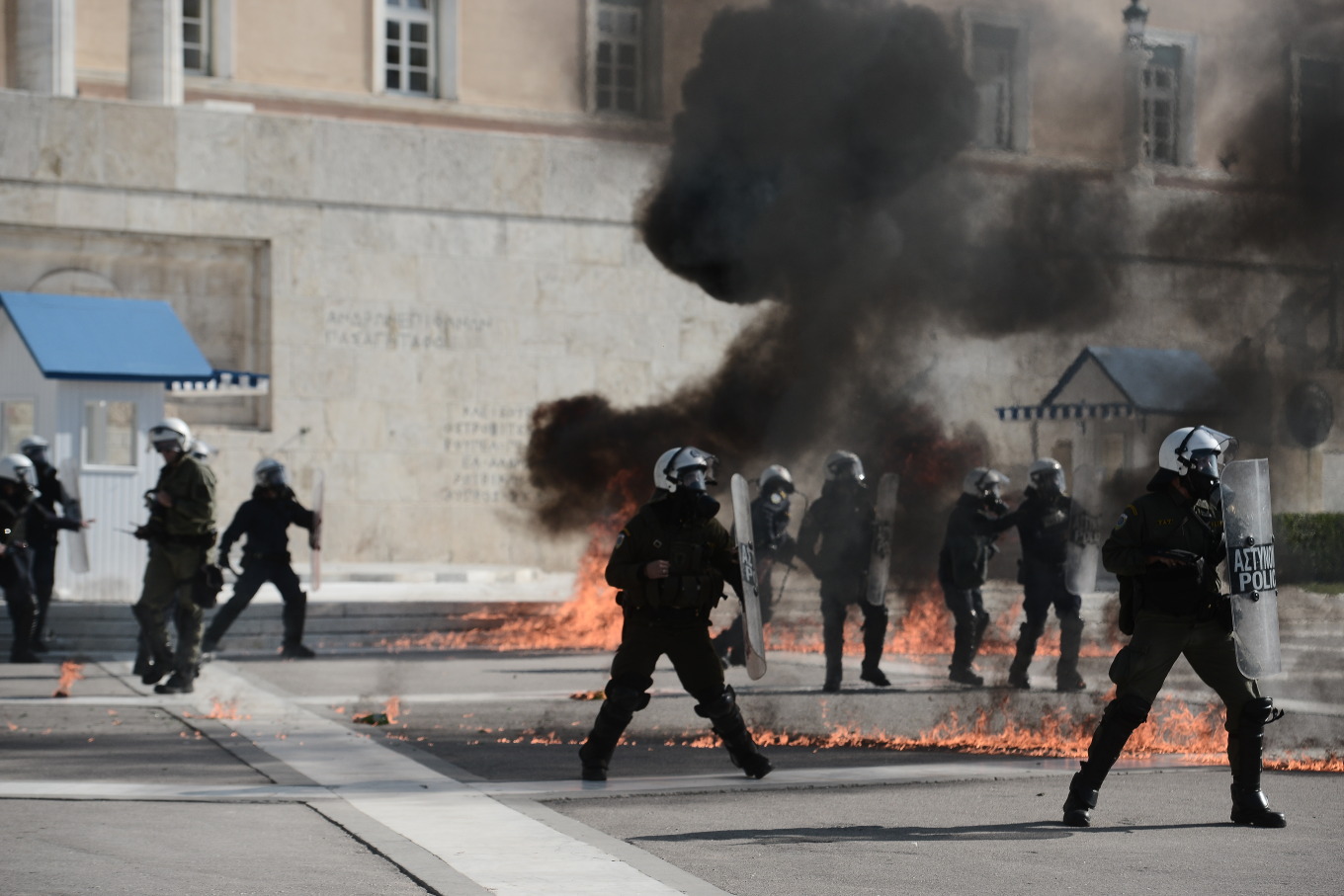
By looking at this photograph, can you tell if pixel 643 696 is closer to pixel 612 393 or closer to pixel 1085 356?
pixel 1085 356

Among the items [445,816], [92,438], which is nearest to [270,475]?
[92,438]

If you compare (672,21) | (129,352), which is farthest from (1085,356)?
(129,352)

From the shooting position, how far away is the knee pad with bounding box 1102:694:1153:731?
6891mm

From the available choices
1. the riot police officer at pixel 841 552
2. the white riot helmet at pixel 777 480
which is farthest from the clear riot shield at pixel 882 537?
the white riot helmet at pixel 777 480

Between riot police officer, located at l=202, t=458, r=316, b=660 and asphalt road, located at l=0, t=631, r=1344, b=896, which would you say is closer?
asphalt road, located at l=0, t=631, r=1344, b=896

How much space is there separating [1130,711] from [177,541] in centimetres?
679

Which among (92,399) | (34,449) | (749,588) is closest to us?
(749,588)

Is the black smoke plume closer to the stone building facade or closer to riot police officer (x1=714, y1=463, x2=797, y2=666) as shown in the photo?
riot police officer (x1=714, y1=463, x2=797, y2=666)

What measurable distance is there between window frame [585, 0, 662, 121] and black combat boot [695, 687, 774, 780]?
29.9ft

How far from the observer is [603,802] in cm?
753

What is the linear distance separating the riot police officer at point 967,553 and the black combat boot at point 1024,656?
1.64ft

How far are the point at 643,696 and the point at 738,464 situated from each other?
9.14 metres

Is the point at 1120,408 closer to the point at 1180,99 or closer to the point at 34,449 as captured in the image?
the point at 1180,99

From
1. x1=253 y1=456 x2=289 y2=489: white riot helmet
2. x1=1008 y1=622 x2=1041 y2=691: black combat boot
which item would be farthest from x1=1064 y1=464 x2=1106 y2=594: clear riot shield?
x1=253 y1=456 x2=289 y2=489: white riot helmet
